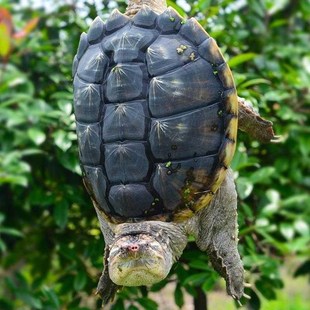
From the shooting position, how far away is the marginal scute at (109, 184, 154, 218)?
1.55 m

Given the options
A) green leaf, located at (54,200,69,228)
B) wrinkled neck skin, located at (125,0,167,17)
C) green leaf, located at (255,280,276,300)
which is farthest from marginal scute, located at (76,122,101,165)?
green leaf, located at (255,280,276,300)

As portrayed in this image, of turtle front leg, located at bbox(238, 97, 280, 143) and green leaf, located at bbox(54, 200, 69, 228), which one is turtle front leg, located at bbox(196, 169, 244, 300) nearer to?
turtle front leg, located at bbox(238, 97, 280, 143)

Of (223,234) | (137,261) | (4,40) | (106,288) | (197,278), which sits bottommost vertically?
(197,278)

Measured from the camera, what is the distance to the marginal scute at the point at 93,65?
1582 millimetres

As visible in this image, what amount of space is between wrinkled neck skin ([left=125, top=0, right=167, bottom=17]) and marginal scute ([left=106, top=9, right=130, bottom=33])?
144 millimetres

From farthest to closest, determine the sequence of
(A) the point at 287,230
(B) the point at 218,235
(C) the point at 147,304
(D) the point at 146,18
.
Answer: (A) the point at 287,230
(C) the point at 147,304
(B) the point at 218,235
(D) the point at 146,18

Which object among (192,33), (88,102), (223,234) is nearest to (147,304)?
(223,234)

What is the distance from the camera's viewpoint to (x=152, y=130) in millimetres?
1518

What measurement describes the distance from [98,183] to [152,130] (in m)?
0.19

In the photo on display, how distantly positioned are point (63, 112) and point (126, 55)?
1044 mm

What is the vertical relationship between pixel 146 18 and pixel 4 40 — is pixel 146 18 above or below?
above

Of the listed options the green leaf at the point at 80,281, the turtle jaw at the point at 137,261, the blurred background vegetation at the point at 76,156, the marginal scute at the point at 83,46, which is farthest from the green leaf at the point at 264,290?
the marginal scute at the point at 83,46

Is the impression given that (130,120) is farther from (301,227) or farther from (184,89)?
(301,227)

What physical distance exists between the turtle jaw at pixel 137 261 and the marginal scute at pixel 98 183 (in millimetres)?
127
